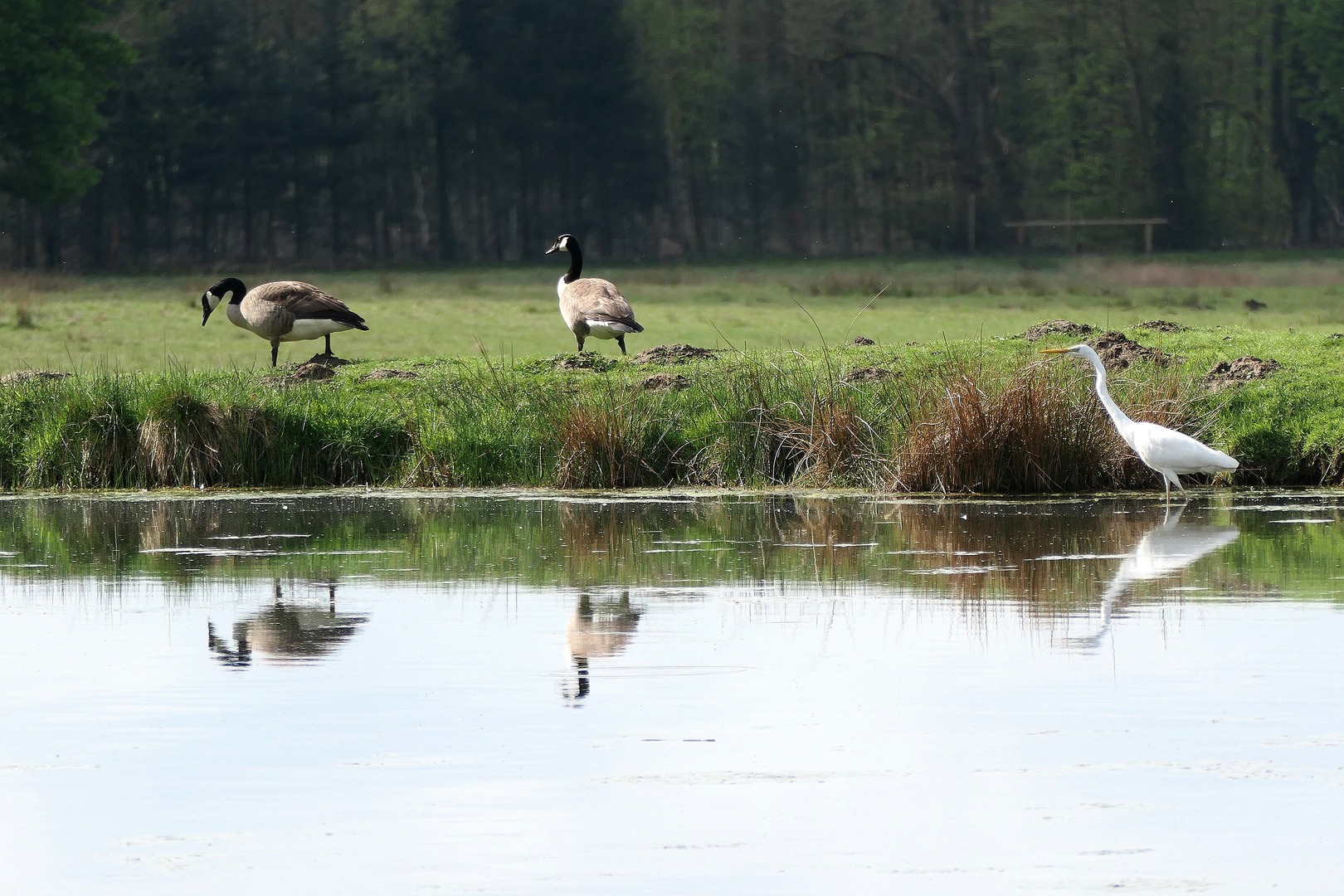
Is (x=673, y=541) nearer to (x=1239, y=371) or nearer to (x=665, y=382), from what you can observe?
(x=665, y=382)

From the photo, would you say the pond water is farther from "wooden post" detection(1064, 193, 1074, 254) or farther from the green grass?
"wooden post" detection(1064, 193, 1074, 254)

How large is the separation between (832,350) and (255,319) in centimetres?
664

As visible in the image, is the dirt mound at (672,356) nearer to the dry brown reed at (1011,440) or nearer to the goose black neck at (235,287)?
the dry brown reed at (1011,440)

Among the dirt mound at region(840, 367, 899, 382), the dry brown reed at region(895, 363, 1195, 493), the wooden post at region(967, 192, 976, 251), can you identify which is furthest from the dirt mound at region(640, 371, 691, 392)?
the wooden post at region(967, 192, 976, 251)

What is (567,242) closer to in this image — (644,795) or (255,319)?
(255,319)

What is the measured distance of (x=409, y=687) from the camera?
8758mm

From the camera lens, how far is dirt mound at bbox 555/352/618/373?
20.2m

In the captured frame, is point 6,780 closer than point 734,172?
Yes

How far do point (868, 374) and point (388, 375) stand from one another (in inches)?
186

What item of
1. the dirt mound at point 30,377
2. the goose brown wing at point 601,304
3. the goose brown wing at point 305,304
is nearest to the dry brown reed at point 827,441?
the goose brown wing at point 601,304

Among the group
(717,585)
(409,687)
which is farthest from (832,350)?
(409,687)

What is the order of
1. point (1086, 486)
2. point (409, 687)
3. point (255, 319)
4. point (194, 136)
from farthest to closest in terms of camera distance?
point (194, 136) → point (255, 319) → point (1086, 486) → point (409, 687)

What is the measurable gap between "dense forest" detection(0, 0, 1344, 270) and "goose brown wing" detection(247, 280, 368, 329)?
4831cm

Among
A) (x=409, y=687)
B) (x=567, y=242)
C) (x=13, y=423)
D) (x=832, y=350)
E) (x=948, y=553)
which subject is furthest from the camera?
(x=567, y=242)
